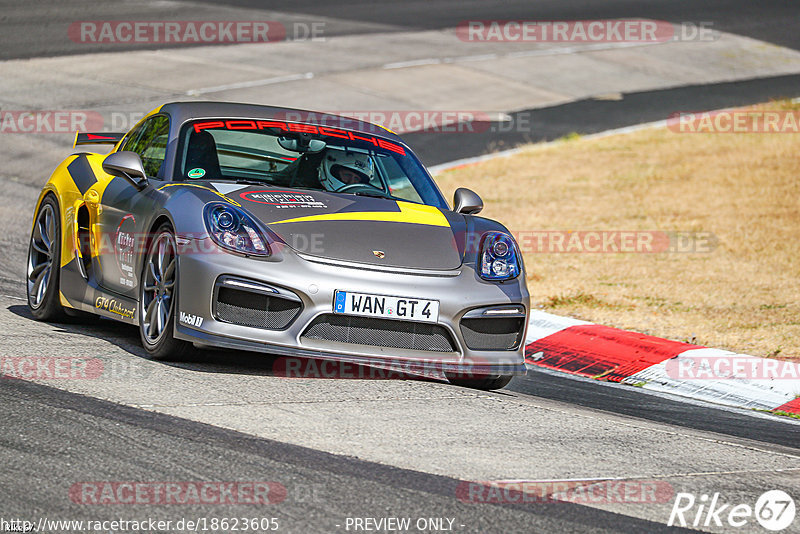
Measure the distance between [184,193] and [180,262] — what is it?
0.51 meters

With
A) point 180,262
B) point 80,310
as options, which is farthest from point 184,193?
point 80,310

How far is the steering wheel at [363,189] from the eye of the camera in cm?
658

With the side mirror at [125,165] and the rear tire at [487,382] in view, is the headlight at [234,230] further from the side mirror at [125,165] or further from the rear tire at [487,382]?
the rear tire at [487,382]

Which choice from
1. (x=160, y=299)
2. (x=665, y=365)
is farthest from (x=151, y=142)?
(x=665, y=365)

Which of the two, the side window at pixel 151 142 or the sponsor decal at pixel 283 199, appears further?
the side window at pixel 151 142

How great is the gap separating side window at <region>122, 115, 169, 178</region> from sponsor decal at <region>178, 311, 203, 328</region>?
1.23m

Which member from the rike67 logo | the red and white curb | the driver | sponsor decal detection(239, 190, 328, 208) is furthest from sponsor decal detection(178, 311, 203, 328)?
the red and white curb

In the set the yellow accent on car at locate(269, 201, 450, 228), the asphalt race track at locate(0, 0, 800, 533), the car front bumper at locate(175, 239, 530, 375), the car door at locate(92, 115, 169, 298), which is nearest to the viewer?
the asphalt race track at locate(0, 0, 800, 533)

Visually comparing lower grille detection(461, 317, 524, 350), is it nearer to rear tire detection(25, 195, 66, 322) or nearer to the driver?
the driver

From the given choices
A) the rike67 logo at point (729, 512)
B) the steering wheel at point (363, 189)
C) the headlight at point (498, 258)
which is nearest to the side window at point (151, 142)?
the steering wheel at point (363, 189)

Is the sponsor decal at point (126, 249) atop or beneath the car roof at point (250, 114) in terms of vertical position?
beneath

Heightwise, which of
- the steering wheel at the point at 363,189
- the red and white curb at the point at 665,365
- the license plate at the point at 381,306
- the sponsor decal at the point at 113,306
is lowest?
the red and white curb at the point at 665,365

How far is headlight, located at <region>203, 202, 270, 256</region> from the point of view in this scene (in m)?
5.52

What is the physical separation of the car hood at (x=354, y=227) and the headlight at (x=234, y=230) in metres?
0.10
